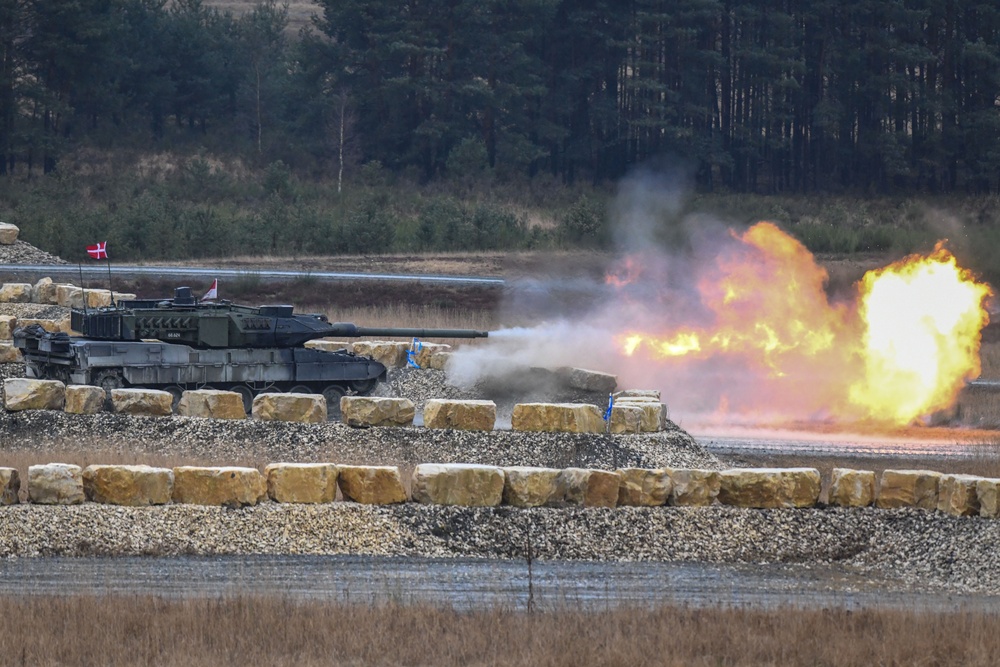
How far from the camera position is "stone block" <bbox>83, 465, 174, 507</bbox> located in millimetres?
19891

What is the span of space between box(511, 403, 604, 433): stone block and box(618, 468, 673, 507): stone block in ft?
22.1

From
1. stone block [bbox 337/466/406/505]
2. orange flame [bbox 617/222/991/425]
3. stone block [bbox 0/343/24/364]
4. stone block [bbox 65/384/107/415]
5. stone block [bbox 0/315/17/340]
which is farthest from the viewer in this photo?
stone block [bbox 0/315/17/340]

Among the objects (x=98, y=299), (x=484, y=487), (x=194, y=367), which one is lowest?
(x=484, y=487)

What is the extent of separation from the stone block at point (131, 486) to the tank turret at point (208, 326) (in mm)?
13124

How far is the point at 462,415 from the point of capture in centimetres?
2748

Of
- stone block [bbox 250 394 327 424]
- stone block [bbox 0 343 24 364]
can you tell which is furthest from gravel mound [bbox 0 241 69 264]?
stone block [bbox 250 394 327 424]

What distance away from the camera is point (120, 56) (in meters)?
81.4

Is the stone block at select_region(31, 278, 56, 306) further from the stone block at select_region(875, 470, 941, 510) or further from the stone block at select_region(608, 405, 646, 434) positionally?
the stone block at select_region(875, 470, 941, 510)

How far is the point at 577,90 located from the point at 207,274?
34.4 meters

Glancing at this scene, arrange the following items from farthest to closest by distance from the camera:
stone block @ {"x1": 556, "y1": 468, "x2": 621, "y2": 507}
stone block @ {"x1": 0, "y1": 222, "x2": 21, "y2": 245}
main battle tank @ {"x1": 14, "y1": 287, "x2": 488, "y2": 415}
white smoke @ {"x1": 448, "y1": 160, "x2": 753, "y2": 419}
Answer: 1. stone block @ {"x1": 0, "y1": 222, "x2": 21, "y2": 245}
2. white smoke @ {"x1": 448, "y1": 160, "x2": 753, "y2": 419}
3. main battle tank @ {"x1": 14, "y1": 287, "x2": 488, "y2": 415}
4. stone block @ {"x1": 556, "y1": 468, "x2": 621, "y2": 507}

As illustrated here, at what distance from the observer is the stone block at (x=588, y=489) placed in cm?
2058

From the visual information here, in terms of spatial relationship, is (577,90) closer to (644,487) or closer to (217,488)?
(644,487)

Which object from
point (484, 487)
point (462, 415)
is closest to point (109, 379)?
point (462, 415)

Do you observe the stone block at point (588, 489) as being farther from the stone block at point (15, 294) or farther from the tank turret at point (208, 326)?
the stone block at point (15, 294)
